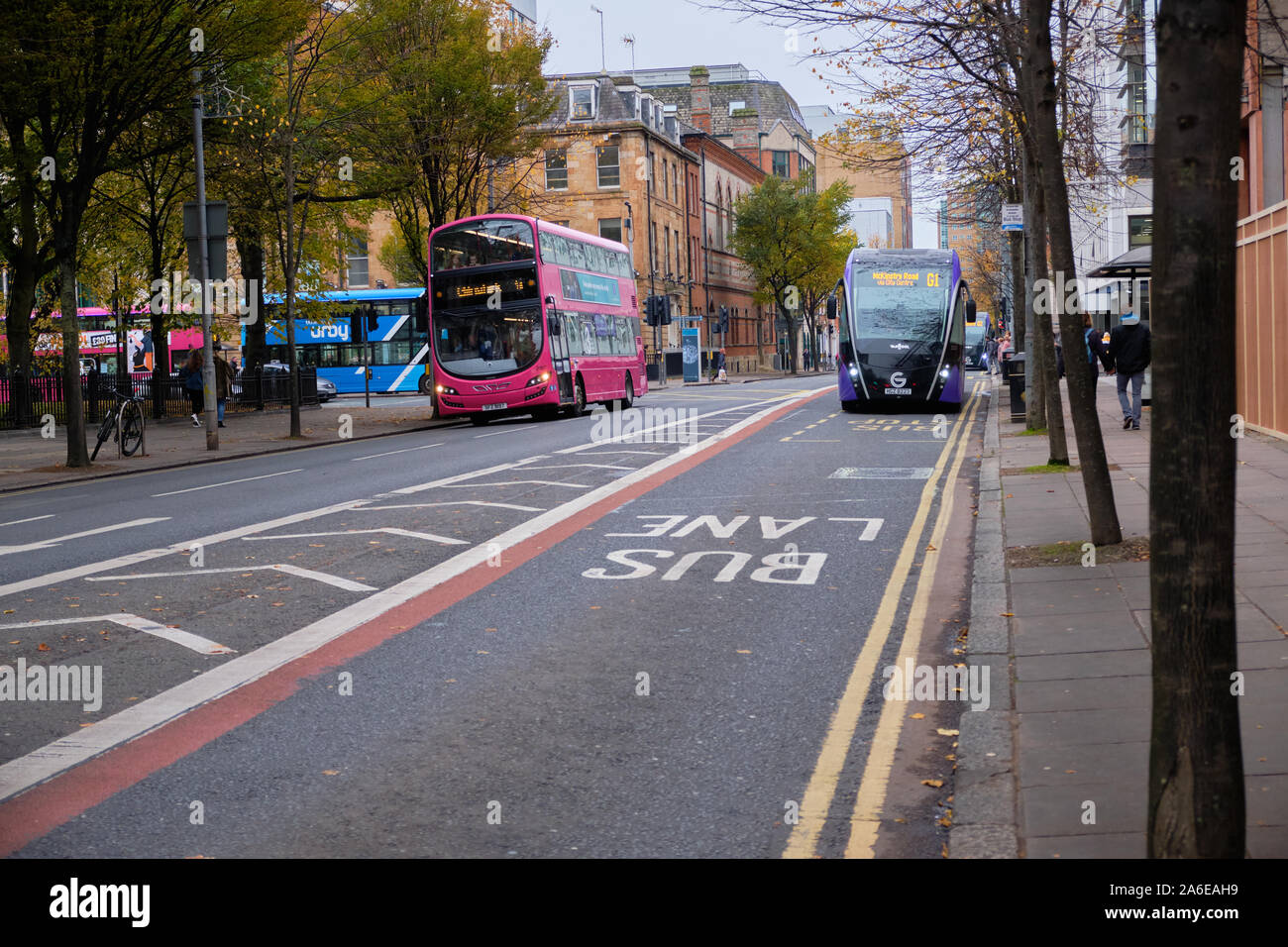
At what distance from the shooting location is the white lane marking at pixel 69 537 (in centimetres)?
1229

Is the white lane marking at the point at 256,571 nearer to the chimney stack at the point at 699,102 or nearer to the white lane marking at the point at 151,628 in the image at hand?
the white lane marking at the point at 151,628

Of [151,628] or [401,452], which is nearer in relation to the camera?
[151,628]

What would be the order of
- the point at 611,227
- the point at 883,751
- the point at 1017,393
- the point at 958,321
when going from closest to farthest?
the point at 883,751 < the point at 1017,393 < the point at 958,321 < the point at 611,227

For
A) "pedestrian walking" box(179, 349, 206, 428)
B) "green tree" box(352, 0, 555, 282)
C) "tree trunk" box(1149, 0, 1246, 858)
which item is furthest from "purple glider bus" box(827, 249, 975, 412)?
"tree trunk" box(1149, 0, 1246, 858)

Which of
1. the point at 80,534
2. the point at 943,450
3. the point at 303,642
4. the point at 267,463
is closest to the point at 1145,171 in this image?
the point at 943,450

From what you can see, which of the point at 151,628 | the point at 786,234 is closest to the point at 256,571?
the point at 151,628

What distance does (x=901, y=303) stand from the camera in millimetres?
29875

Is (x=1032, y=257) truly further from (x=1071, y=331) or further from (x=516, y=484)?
(x=516, y=484)

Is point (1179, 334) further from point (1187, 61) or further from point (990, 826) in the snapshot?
point (990, 826)

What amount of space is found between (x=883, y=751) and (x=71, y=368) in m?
19.3

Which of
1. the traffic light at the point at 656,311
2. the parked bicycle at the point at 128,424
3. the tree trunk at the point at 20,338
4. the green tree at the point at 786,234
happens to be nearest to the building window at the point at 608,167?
the green tree at the point at 786,234

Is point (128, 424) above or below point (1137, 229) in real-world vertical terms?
below

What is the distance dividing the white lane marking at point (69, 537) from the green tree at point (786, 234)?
7555cm
